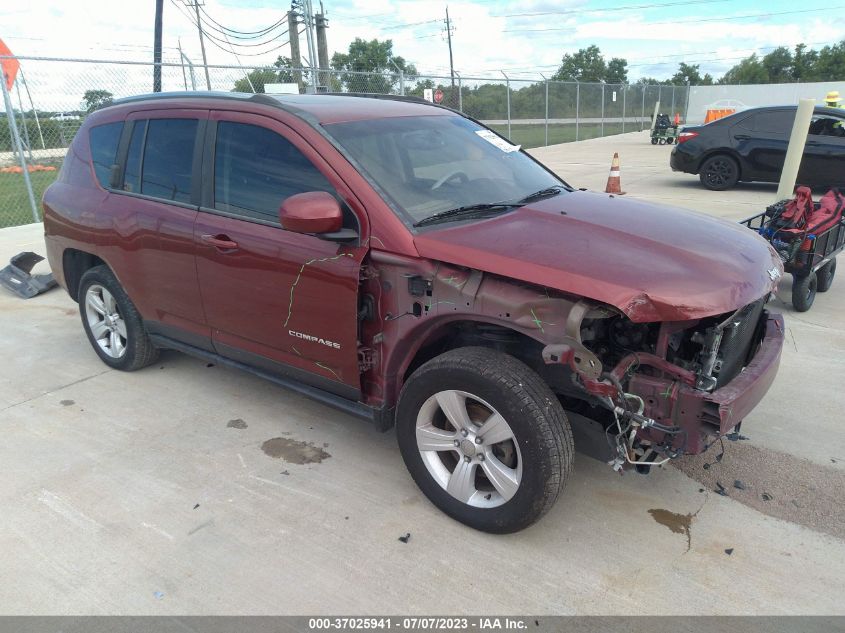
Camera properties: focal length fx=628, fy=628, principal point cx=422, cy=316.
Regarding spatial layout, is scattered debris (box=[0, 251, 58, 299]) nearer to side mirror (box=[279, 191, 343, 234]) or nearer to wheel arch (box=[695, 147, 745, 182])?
side mirror (box=[279, 191, 343, 234])

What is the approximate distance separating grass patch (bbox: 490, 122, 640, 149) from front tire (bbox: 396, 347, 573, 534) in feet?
60.9

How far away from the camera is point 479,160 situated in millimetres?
3654

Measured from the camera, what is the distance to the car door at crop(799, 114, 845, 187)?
421 inches

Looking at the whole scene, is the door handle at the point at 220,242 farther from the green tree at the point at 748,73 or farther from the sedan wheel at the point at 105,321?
the green tree at the point at 748,73

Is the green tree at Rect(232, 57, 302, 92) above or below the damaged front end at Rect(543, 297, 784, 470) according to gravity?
above

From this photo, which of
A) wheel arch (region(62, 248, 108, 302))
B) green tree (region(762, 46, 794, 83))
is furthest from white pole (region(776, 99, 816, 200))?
green tree (region(762, 46, 794, 83))

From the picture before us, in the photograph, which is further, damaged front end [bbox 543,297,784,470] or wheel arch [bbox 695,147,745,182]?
wheel arch [bbox 695,147,745,182]

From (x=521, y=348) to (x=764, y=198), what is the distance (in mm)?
10272

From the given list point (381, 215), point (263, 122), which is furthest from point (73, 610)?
point (263, 122)

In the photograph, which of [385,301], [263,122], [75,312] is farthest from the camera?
[75,312]

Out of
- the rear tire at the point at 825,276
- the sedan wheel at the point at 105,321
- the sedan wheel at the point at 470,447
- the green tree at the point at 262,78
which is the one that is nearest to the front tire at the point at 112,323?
the sedan wheel at the point at 105,321

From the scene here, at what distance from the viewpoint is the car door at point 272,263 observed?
3.02 metres

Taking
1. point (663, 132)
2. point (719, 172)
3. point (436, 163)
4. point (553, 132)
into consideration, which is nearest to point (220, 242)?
point (436, 163)

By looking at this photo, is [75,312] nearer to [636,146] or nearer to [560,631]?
[560,631]
